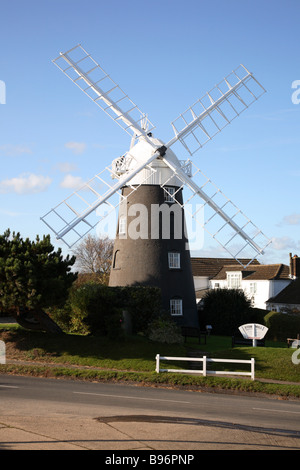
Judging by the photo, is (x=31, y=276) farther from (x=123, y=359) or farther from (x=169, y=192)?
(x=169, y=192)

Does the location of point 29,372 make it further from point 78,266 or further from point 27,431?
point 78,266

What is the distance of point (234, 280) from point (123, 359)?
117ft

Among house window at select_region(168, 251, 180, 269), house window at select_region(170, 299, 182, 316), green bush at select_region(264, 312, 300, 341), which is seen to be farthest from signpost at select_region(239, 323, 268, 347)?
green bush at select_region(264, 312, 300, 341)

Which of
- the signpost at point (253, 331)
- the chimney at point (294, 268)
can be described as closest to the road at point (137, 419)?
the signpost at point (253, 331)

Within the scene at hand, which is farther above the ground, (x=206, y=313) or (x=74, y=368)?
(x=206, y=313)

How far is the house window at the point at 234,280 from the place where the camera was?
62.6 m

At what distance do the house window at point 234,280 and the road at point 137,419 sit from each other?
39432 millimetres

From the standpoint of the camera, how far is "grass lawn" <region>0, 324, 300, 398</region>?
2562cm

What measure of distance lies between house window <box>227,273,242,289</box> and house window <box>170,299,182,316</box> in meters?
24.5

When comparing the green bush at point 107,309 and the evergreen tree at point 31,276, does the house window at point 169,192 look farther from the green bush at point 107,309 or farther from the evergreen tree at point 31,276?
the evergreen tree at point 31,276

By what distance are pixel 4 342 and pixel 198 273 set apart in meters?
40.8
